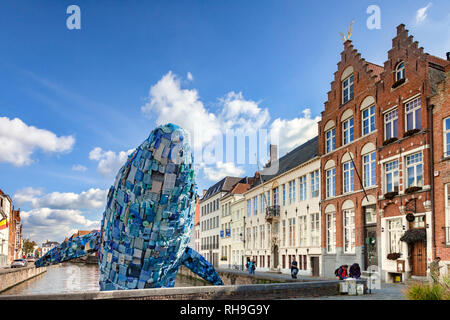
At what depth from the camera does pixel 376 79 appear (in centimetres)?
2742

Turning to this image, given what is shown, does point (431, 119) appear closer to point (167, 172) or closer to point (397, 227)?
point (397, 227)

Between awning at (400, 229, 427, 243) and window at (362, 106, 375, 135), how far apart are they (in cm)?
744

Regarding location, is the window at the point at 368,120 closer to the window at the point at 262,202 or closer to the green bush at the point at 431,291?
the window at the point at 262,202

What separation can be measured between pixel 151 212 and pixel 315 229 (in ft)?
89.3

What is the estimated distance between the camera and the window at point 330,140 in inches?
1259

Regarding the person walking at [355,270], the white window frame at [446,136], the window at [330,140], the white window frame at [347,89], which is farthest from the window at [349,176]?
the person walking at [355,270]

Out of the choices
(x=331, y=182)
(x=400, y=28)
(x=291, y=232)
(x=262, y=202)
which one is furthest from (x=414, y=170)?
(x=262, y=202)

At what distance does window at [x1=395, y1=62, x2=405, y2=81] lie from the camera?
24516 mm

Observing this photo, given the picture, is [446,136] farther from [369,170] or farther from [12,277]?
[12,277]

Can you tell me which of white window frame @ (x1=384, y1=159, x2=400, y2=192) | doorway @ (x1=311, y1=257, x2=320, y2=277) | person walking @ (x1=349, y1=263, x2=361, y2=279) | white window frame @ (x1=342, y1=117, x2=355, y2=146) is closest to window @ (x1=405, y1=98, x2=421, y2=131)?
white window frame @ (x1=384, y1=159, x2=400, y2=192)

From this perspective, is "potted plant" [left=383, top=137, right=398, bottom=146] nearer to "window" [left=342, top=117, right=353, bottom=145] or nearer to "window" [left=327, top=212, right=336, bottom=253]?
"window" [left=342, top=117, right=353, bottom=145]

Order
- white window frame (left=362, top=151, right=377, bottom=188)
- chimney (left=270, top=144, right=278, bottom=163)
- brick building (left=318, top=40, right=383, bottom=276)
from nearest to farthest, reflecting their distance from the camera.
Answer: white window frame (left=362, top=151, right=377, bottom=188) < brick building (left=318, top=40, right=383, bottom=276) < chimney (left=270, top=144, right=278, bottom=163)
